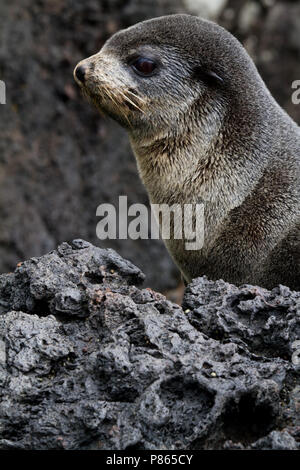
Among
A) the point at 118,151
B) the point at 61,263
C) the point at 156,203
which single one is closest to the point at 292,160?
the point at 156,203

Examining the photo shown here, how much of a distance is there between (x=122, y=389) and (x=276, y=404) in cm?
70

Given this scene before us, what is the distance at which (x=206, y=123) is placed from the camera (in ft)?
17.3

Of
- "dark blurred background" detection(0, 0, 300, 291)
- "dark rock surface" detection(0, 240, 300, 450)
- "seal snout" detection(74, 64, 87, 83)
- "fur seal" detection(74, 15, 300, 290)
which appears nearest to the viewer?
"dark rock surface" detection(0, 240, 300, 450)

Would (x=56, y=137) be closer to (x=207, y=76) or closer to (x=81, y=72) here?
(x=81, y=72)

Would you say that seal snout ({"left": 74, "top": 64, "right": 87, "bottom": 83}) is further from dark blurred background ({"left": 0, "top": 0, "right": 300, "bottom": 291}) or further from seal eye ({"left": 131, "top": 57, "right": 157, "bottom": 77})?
dark blurred background ({"left": 0, "top": 0, "right": 300, "bottom": 291})

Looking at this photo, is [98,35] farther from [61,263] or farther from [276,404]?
[276,404]

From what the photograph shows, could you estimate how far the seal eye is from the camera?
5285 millimetres

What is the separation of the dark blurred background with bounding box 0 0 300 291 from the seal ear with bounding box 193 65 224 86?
15.8ft

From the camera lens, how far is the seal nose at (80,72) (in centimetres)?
525

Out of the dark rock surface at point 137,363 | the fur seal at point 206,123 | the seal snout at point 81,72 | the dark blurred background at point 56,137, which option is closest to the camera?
the dark rock surface at point 137,363

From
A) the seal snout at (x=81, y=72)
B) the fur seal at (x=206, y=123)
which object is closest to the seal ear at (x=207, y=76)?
the fur seal at (x=206, y=123)

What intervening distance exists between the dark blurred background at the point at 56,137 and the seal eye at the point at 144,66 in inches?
181

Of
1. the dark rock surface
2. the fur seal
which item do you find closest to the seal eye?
the fur seal

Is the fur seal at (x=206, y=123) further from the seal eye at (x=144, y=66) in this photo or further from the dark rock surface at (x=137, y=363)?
the dark rock surface at (x=137, y=363)
